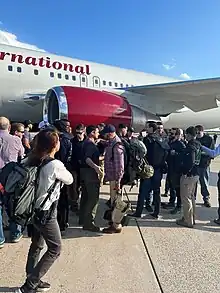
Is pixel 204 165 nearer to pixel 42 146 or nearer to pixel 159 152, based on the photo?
pixel 159 152

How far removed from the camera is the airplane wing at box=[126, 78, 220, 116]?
37.2 ft

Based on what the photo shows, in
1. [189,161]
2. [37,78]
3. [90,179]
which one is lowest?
[90,179]

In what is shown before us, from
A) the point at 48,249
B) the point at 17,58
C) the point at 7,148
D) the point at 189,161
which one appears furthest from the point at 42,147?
the point at 17,58

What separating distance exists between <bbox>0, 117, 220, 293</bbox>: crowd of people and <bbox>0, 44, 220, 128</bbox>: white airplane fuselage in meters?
6.04

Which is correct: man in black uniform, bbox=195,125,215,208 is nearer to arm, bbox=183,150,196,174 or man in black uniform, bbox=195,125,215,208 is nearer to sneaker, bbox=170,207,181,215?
sneaker, bbox=170,207,181,215

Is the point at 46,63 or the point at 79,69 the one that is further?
the point at 79,69

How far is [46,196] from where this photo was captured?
9.11ft

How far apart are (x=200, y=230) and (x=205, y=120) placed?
12.4 metres

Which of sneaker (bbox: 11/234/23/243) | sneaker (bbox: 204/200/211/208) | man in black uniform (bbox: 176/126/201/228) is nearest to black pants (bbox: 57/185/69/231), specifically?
sneaker (bbox: 11/234/23/243)

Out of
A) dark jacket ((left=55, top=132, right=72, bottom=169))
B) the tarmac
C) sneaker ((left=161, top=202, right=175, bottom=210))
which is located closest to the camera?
the tarmac

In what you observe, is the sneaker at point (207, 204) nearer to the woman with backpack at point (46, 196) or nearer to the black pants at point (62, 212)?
the black pants at point (62, 212)

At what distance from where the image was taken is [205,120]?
16.5 m

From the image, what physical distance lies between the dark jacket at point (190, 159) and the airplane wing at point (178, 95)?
6.57 m

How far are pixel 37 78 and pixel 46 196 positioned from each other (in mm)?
9753
